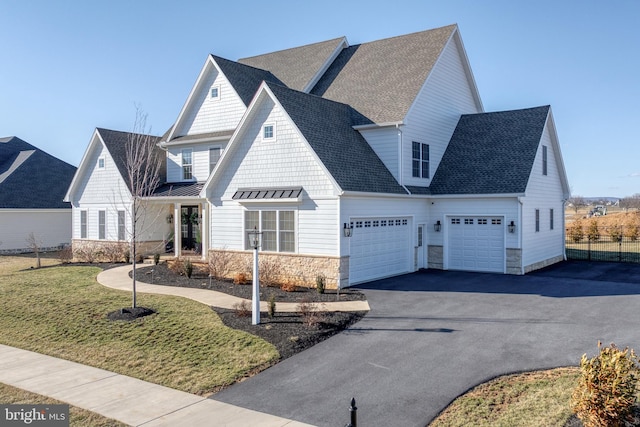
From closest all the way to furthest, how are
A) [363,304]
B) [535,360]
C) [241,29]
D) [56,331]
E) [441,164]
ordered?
[535,360] < [56,331] < [363,304] < [241,29] < [441,164]

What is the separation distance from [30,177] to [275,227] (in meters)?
25.9

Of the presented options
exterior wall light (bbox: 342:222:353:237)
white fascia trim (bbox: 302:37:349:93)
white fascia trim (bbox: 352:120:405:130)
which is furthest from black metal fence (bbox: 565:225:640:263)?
white fascia trim (bbox: 302:37:349:93)

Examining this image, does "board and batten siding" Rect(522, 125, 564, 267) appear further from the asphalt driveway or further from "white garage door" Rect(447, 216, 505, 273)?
the asphalt driveway

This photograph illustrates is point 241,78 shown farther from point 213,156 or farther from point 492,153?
point 492,153

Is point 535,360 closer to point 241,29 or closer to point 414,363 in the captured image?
point 414,363

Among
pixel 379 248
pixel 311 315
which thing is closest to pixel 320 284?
pixel 311 315

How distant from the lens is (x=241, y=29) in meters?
20.8

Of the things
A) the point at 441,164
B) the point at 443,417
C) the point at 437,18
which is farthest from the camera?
the point at 437,18

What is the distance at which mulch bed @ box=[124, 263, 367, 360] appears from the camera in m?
11.0

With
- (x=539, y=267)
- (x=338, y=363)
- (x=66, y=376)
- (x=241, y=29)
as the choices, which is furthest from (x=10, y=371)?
(x=539, y=267)

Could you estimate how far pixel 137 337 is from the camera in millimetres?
11797

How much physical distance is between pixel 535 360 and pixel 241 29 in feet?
57.8

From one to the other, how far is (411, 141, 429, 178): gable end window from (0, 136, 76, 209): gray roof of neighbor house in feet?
85.4

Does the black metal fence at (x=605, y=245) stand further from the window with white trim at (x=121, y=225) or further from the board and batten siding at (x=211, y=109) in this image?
the window with white trim at (x=121, y=225)
